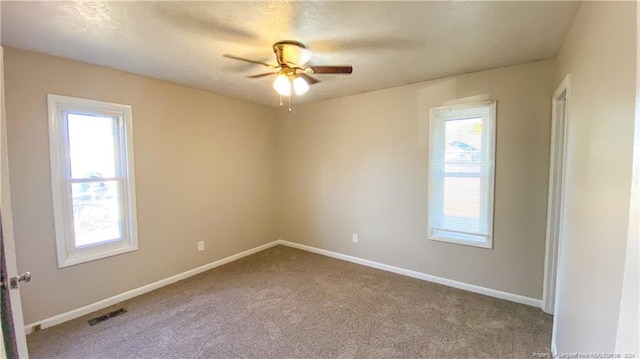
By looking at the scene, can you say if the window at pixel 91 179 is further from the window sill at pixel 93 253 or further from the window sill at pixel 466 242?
the window sill at pixel 466 242

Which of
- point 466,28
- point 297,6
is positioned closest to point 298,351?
point 297,6

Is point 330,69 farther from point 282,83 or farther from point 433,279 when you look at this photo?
point 433,279


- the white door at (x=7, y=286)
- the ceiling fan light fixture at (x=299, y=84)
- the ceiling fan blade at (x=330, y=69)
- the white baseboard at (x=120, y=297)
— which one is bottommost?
the white baseboard at (x=120, y=297)

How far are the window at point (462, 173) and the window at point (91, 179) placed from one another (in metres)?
3.47

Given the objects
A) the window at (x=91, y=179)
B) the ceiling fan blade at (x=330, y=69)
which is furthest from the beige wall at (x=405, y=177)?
the window at (x=91, y=179)

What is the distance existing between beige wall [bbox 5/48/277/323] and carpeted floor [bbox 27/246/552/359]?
0.37m

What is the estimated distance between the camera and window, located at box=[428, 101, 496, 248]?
306 cm

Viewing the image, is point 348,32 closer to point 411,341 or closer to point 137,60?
point 137,60

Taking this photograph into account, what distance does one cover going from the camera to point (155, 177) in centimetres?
330

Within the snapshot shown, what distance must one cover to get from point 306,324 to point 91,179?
258cm

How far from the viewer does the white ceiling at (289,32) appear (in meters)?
1.80

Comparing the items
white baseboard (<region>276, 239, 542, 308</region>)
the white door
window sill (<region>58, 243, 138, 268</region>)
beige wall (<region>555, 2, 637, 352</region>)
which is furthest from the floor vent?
beige wall (<region>555, 2, 637, 352</region>)

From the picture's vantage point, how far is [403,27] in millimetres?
2057

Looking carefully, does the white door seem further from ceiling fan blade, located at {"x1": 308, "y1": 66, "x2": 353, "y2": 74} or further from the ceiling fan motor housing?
ceiling fan blade, located at {"x1": 308, "y1": 66, "x2": 353, "y2": 74}
